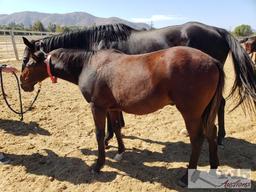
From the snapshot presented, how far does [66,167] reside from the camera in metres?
3.60

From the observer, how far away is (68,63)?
355cm

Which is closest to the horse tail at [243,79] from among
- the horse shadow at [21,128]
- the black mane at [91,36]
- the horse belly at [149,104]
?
the horse belly at [149,104]

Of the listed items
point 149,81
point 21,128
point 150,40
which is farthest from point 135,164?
point 21,128

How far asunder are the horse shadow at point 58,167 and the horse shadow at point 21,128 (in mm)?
728

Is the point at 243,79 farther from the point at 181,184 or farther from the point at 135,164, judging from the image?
the point at 135,164

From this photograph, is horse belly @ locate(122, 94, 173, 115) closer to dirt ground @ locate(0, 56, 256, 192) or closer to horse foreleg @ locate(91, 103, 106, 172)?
horse foreleg @ locate(91, 103, 106, 172)

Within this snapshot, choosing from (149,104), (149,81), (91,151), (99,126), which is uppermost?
(149,81)

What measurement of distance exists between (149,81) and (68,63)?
120 centimetres

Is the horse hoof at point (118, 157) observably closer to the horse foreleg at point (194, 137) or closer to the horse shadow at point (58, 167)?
the horse shadow at point (58, 167)

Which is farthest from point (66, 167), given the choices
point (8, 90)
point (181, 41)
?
point (8, 90)

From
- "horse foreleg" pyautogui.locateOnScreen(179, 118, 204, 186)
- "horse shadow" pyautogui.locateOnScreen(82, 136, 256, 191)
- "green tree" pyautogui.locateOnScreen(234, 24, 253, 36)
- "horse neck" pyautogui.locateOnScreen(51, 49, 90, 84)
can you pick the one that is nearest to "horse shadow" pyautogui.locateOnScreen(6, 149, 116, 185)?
"horse shadow" pyautogui.locateOnScreen(82, 136, 256, 191)

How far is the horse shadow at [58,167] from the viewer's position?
3359mm

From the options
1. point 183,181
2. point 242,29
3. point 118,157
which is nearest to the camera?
point 183,181

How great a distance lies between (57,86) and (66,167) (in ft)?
15.1
